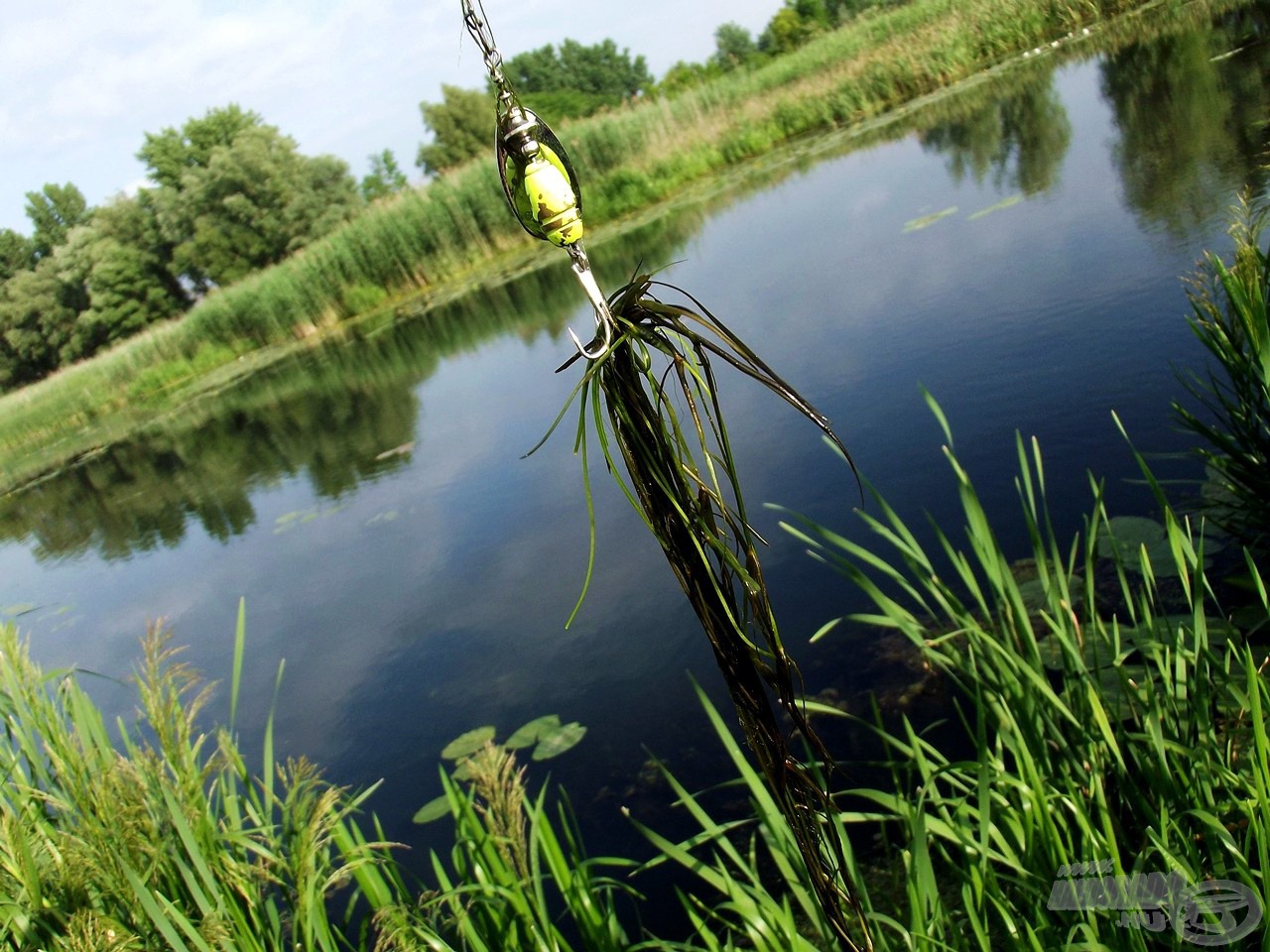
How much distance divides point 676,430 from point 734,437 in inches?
142

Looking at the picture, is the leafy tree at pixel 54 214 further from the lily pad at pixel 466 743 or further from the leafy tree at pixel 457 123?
the lily pad at pixel 466 743

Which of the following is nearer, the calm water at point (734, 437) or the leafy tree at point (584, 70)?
the calm water at point (734, 437)

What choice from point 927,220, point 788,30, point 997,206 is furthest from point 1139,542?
point 788,30

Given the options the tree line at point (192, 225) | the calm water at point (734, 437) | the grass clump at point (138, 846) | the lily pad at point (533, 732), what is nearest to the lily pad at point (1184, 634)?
the calm water at point (734, 437)

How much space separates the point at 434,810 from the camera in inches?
102

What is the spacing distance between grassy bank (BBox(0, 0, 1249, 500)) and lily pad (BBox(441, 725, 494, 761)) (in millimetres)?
9797

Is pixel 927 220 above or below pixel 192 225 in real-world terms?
below

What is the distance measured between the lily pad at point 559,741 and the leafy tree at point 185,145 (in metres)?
36.9

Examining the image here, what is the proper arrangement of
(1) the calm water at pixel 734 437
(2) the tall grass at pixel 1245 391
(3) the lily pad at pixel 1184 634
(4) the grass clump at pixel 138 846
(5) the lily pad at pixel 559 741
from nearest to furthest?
(4) the grass clump at pixel 138 846, (3) the lily pad at pixel 1184 634, (2) the tall grass at pixel 1245 391, (5) the lily pad at pixel 559 741, (1) the calm water at pixel 734 437

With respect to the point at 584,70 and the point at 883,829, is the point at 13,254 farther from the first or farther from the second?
the point at 883,829

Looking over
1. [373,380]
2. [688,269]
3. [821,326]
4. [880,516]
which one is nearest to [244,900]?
[880,516]

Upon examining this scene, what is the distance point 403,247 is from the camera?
14789 millimetres

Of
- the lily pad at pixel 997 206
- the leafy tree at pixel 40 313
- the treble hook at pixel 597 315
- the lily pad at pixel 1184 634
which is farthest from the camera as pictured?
the leafy tree at pixel 40 313

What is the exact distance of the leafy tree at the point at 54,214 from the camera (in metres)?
38.9
